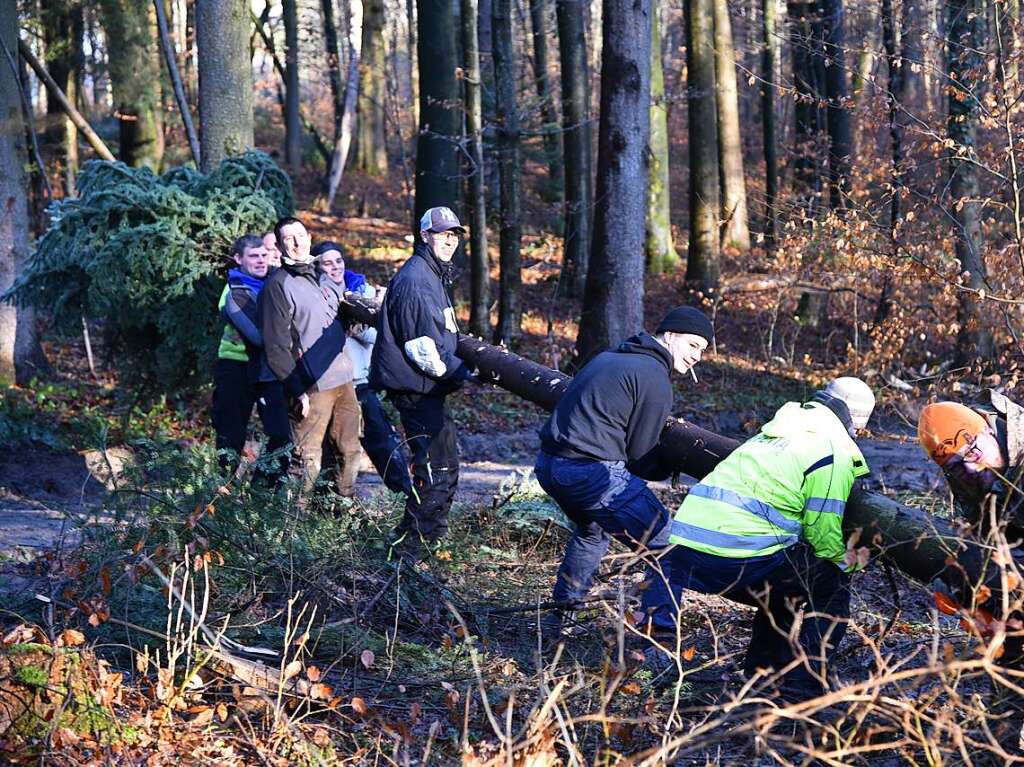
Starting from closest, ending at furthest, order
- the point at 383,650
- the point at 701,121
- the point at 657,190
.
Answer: the point at 383,650
the point at 701,121
the point at 657,190

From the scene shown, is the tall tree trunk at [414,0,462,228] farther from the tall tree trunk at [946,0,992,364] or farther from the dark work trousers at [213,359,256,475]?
the dark work trousers at [213,359,256,475]

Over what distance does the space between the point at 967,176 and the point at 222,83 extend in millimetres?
8445

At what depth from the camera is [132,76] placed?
17.6 meters

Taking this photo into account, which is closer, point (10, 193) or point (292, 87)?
point (10, 193)

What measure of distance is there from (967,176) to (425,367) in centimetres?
844

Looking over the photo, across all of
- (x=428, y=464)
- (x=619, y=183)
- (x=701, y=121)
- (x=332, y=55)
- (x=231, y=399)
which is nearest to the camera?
(x=428, y=464)

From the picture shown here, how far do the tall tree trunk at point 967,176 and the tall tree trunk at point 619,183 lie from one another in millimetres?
2924

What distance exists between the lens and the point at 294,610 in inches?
213

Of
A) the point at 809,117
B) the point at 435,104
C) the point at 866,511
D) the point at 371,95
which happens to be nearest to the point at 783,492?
the point at 866,511

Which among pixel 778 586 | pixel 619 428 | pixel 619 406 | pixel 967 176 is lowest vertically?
pixel 778 586

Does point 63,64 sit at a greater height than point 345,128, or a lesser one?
greater

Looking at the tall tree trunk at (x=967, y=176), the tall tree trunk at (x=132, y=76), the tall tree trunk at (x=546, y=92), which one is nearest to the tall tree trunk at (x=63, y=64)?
the tall tree trunk at (x=132, y=76)

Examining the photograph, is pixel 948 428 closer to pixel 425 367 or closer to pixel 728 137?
A: pixel 425 367

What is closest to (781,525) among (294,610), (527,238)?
(294,610)
